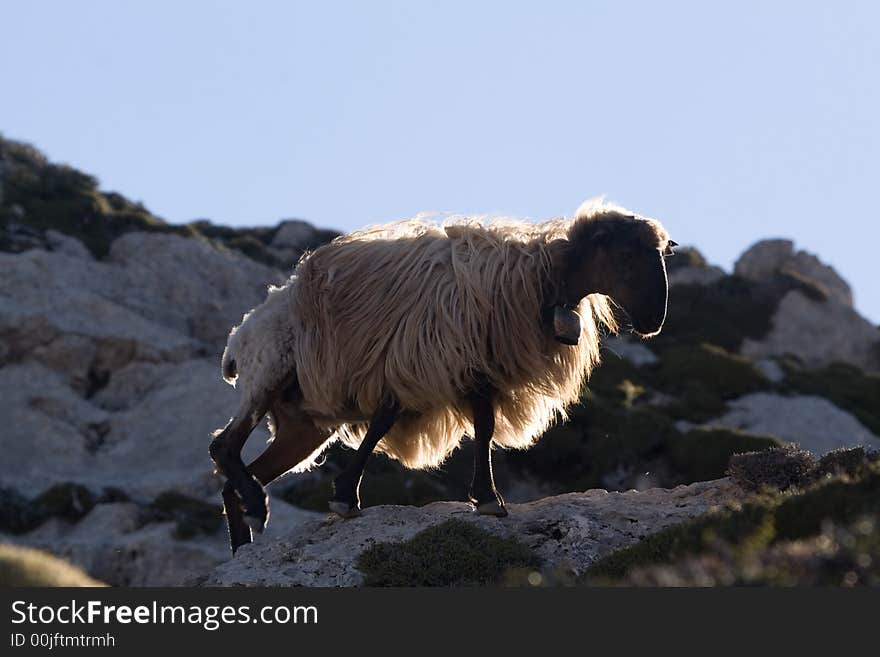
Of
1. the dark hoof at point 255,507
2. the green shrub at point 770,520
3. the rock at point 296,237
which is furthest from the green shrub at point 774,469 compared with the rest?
the rock at point 296,237

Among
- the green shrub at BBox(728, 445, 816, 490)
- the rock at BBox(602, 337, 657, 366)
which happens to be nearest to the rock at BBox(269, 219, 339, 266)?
the rock at BBox(602, 337, 657, 366)

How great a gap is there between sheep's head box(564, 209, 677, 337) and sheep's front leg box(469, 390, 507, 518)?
3.94 feet

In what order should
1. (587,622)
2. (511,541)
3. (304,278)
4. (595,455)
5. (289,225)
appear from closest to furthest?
(587,622) < (511,541) < (304,278) < (595,455) < (289,225)

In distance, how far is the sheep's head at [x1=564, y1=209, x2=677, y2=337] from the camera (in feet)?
34.4

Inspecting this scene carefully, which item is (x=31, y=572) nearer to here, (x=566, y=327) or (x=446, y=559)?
(x=446, y=559)

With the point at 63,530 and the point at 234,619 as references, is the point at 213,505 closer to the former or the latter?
Result: the point at 63,530

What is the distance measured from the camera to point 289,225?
49906 millimetres

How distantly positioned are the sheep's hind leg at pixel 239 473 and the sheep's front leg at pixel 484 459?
197cm

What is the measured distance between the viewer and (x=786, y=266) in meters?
55.8

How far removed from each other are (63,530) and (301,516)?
165 inches

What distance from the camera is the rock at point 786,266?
54.7 m

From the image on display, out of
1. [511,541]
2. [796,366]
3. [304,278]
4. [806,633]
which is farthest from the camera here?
[796,366]

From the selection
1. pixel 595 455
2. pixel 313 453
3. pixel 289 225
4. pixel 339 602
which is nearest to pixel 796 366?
pixel 595 455

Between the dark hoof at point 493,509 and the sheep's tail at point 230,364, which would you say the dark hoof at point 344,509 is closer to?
the dark hoof at point 493,509
